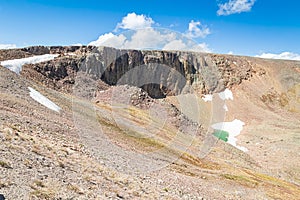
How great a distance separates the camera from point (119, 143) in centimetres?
3588

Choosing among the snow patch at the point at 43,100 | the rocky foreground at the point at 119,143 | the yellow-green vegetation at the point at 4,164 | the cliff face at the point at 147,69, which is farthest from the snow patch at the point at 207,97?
the yellow-green vegetation at the point at 4,164

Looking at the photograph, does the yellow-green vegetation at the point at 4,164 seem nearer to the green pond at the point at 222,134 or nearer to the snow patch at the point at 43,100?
the snow patch at the point at 43,100

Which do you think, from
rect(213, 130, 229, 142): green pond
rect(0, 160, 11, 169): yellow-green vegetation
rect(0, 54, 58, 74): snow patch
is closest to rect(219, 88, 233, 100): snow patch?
rect(213, 130, 229, 142): green pond

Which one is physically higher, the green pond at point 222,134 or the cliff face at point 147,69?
the cliff face at point 147,69

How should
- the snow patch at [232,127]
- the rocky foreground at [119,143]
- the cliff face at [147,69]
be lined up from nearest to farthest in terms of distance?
1. the rocky foreground at [119,143]
2. the cliff face at [147,69]
3. the snow patch at [232,127]

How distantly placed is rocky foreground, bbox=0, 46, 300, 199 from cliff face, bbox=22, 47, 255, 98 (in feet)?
1.65

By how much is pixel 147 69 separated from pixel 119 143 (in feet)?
107

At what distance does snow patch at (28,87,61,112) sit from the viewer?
40794 mm

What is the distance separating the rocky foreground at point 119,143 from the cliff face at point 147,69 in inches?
19.8

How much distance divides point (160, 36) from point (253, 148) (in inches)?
2861

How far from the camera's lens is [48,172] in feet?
57.1

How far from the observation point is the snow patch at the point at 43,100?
40794 millimetres

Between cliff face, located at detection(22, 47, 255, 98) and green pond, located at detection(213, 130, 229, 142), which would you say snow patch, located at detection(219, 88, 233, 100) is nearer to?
cliff face, located at detection(22, 47, 255, 98)

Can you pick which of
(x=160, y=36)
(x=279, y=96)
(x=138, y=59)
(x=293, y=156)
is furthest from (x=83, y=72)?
(x=279, y=96)
